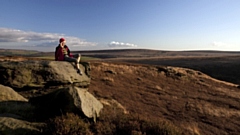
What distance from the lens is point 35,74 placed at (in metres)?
11.0

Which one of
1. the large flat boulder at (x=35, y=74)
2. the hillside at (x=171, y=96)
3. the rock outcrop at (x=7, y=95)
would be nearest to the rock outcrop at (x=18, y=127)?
the rock outcrop at (x=7, y=95)

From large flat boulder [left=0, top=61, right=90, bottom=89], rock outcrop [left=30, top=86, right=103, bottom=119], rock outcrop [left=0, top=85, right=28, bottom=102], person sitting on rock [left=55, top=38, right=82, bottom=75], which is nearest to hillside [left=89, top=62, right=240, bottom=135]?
person sitting on rock [left=55, top=38, right=82, bottom=75]

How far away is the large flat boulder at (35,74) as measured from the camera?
10.5m

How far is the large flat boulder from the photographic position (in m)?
10.5

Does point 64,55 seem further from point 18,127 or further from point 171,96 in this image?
point 171,96

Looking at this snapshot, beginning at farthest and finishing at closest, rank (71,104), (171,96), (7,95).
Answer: (171,96), (7,95), (71,104)

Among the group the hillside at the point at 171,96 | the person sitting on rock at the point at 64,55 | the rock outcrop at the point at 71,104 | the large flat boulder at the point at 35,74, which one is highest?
the person sitting on rock at the point at 64,55

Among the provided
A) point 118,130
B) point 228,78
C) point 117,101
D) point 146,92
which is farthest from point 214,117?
point 228,78

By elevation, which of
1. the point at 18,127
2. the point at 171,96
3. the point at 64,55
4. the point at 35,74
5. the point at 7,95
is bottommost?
the point at 171,96

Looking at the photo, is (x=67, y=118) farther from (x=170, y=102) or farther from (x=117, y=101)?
(x=170, y=102)

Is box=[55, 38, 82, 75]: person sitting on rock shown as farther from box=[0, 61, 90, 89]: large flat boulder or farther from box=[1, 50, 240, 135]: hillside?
box=[1, 50, 240, 135]: hillside

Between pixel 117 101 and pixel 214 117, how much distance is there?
6.73 m

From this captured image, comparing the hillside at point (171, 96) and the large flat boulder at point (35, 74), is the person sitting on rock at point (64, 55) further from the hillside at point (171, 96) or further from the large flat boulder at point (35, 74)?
the hillside at point (171, 96)

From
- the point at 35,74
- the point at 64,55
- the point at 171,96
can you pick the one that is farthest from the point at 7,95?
the point at 171,96
